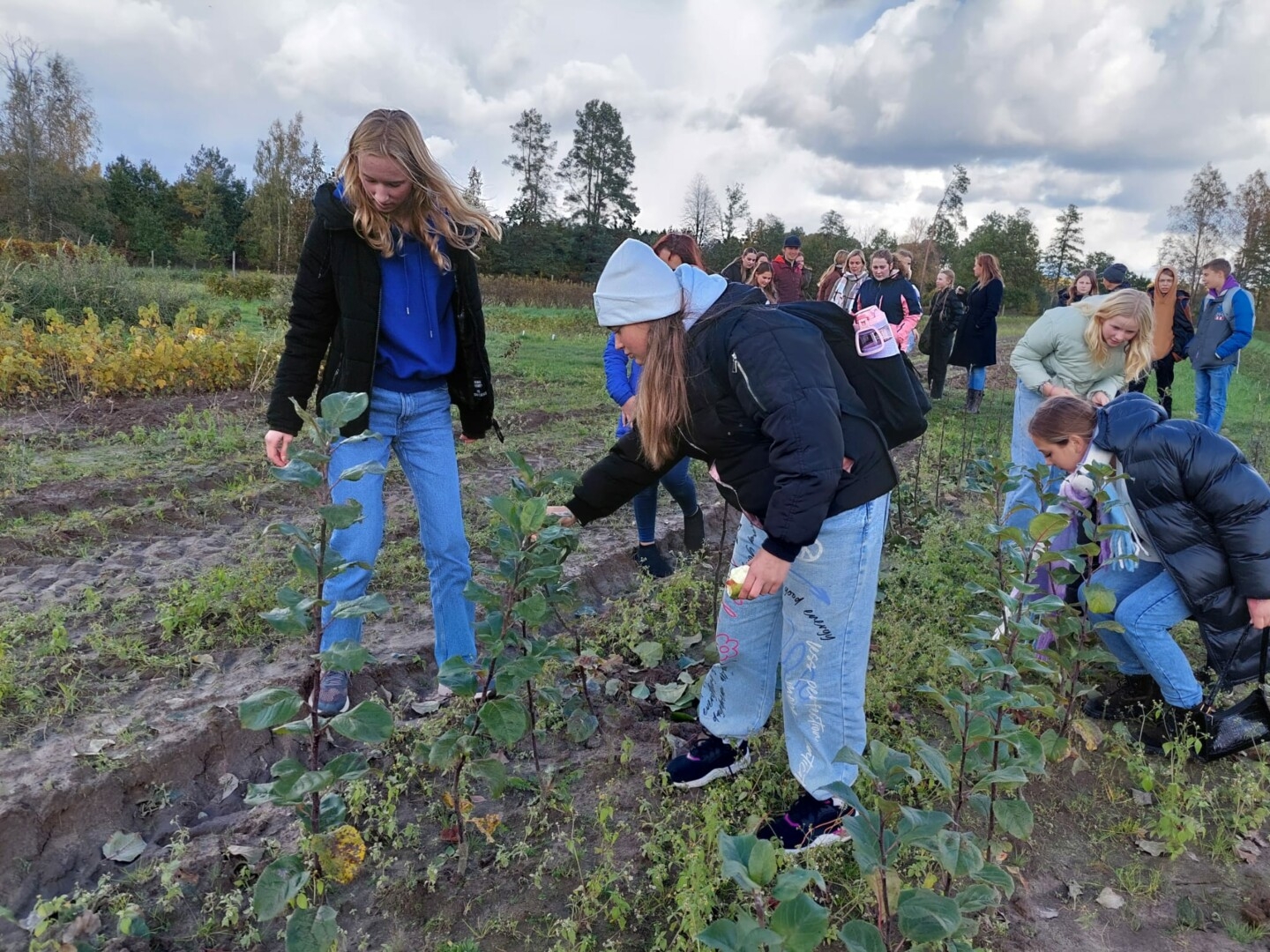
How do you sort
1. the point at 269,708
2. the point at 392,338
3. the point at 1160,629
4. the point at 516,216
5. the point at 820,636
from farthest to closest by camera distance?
the point at 516,216 → the point at 1160,629 → the point at 392,338 → the point at 820,636 → the point at 269,708

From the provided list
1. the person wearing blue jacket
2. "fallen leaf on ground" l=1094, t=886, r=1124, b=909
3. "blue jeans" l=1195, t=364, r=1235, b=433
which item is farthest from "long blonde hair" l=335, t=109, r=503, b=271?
"blue jeans" l=1195, t=364, r=1235, b=433

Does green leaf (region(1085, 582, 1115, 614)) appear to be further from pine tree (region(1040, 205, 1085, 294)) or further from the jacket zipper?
pine tree (region(1040, 205, 1085, 294))

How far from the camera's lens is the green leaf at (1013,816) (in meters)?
1.83

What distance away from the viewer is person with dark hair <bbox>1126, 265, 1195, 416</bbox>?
749 cm

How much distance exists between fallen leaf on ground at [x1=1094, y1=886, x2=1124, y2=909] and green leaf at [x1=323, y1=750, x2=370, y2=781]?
2069mm

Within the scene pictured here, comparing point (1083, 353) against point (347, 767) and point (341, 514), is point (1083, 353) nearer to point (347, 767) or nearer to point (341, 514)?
point (341, 514)

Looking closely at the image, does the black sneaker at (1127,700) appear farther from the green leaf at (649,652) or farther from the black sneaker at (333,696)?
the black sneaker at (333,696)

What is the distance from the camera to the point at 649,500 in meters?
4.21

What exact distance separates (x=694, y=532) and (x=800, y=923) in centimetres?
345

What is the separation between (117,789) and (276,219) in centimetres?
3959

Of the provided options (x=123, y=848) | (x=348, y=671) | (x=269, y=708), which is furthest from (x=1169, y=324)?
(x=123, y=848)

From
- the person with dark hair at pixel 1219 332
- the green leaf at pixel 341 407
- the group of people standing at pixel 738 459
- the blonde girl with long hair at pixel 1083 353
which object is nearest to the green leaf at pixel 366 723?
the group of people standing at pixel 738 459

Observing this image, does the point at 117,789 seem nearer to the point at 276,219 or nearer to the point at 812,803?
the point at 812,803

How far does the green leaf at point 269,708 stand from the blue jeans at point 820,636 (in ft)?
3.99
